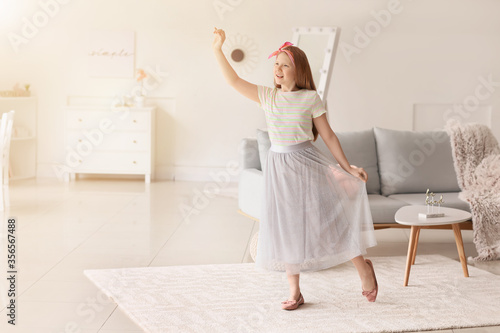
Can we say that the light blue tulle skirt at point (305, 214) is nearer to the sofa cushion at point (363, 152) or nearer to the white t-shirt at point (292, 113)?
the white t-shirt at point (292, 113)

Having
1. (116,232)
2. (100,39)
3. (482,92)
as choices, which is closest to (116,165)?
(100,39)

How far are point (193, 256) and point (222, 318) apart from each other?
1.29 meters

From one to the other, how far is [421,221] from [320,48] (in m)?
3.45

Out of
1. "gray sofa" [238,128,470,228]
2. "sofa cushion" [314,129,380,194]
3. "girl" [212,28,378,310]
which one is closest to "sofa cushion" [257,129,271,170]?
"gray sofa" [238,128,470,228]

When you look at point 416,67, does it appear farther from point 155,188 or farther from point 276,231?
point 276,231

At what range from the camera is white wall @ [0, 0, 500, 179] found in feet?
24.7

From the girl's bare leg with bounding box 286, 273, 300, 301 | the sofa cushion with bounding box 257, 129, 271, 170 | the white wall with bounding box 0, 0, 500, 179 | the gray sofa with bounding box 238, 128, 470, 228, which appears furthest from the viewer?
the white wall with bounding box 0, 0, 500, 179

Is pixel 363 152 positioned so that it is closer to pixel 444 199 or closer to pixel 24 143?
pixel 444 199

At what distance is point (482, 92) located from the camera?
755 centimetres

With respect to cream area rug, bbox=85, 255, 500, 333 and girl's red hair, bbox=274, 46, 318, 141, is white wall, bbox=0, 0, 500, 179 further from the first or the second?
girl's red hair, bbox=274, 46, 318, 141

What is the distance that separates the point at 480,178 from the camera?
4.68 meters

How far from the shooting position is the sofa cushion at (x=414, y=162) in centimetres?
491

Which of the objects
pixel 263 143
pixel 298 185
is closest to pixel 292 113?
pixel 298 185

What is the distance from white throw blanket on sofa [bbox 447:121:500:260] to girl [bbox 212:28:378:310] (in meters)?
1.31
